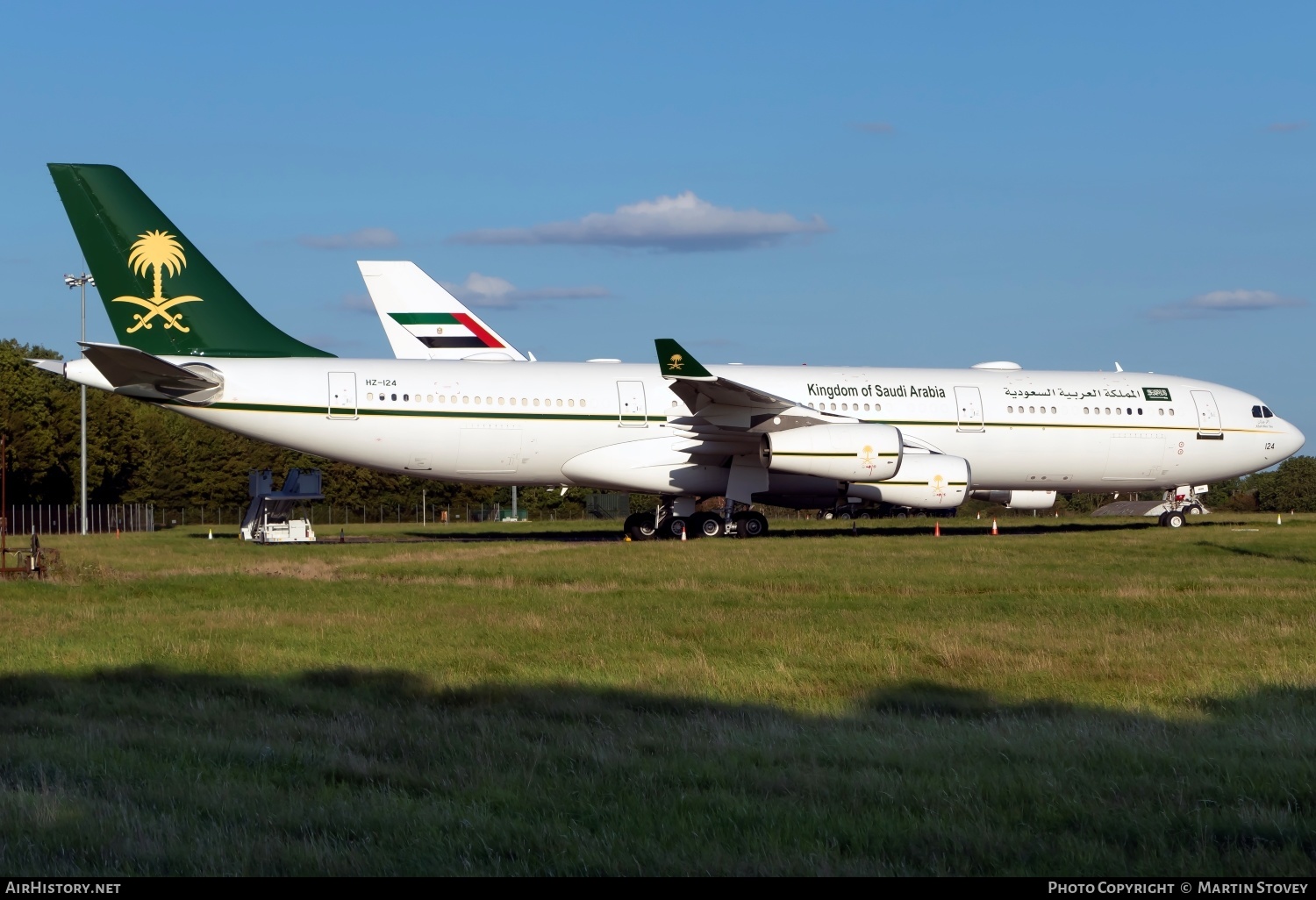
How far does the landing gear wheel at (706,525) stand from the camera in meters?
26.9

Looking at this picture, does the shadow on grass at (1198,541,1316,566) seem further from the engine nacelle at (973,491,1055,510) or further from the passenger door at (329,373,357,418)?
the passenger door at (329,373,357,418)

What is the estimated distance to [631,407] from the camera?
1014 inches

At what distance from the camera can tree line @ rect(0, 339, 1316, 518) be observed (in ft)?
185

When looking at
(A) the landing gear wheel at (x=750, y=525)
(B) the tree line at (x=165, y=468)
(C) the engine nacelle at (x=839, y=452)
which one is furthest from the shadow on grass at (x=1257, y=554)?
(B) the tree line at (x=165, y=468)

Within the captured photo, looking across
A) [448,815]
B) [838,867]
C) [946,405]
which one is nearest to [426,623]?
[448,815]

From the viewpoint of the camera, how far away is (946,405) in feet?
89.6

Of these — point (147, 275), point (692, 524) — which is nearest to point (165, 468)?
point (147, 275)

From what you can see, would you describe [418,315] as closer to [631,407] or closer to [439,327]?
[439,327]

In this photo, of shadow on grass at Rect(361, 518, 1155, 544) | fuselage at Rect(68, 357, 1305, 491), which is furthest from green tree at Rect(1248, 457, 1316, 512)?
fuselage at Rect(68, 357, 1305, 491)

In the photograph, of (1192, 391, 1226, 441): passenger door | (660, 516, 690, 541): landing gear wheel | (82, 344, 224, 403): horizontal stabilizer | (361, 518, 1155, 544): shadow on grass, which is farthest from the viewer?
(1192, 391, 1226, 441): passenger door

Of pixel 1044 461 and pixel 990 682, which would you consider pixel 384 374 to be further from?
pixel 990 682

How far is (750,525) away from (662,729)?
20.4m

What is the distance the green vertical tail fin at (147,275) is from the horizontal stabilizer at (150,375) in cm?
123
